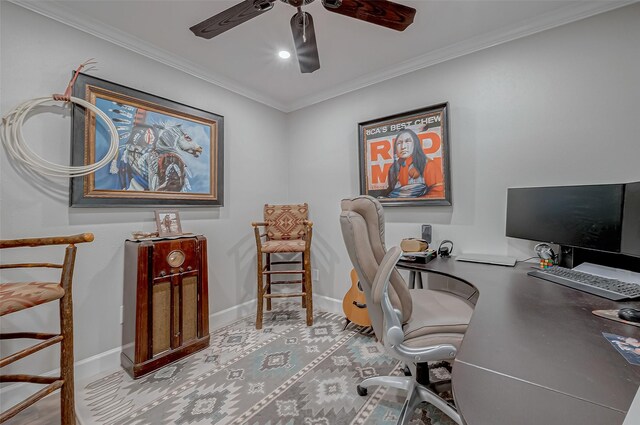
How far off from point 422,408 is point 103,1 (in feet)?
10.5

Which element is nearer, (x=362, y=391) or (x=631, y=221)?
(x=631, y=221)

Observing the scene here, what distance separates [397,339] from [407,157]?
68.5 inches

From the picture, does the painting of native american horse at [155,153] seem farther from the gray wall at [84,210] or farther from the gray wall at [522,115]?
the gray wall at [522,115]

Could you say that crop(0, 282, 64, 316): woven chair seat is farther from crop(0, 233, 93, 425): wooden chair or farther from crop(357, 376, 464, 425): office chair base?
crop(357, 376, 464, 425): office chair base

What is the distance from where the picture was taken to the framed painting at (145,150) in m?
1.84

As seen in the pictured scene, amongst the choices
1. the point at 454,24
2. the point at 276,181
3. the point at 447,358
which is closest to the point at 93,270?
the point at 276,181

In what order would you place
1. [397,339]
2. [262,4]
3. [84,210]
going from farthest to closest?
[84,210], [262,4], [397,339]

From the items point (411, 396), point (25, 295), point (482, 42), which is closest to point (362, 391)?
point (411, 396)

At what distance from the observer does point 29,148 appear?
164 centimetres

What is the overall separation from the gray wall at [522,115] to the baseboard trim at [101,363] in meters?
1.62

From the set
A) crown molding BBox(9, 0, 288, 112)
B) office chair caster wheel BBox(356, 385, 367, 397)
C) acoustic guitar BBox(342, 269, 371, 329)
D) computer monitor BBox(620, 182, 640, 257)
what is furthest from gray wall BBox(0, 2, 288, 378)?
computer monitor BBox(620, 182, 640, 257)

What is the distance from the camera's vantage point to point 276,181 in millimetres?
3299

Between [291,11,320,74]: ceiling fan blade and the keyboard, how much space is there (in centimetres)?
186

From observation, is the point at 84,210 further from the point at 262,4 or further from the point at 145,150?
the point at 262,4
